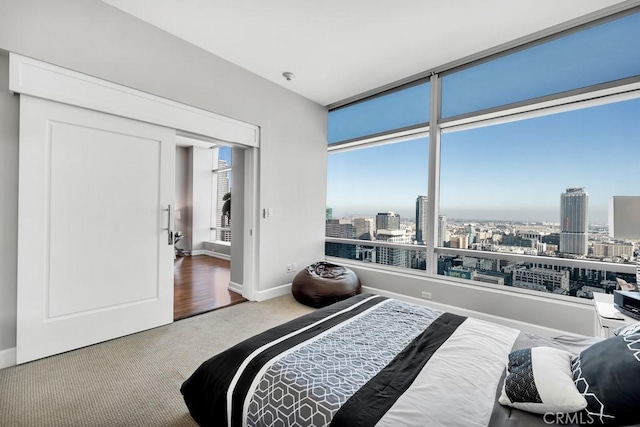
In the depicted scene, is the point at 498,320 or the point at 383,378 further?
the point at 498,320

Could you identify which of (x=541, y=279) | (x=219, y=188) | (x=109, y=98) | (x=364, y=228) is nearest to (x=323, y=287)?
(x=364, y=228)

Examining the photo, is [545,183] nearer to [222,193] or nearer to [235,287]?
[235,287]

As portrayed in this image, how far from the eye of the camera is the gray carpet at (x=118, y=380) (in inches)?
65.0

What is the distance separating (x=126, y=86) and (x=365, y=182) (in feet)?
10.3

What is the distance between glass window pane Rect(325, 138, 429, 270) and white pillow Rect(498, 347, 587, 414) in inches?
102

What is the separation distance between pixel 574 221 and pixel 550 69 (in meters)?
1.48

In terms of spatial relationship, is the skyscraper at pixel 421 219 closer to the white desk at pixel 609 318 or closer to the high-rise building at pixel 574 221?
the high-rise building at pixel 574 221

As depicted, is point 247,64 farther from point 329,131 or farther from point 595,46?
point 595,46

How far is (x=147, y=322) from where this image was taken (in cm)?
280

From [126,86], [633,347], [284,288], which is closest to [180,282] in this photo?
[284,288]

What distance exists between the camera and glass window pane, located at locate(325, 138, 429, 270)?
12.5 ft

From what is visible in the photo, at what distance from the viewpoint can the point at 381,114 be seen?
409cm

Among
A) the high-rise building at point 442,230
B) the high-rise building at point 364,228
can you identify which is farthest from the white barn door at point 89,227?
the high-rise building at point 442,230

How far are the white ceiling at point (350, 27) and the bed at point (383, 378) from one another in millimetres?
2555
